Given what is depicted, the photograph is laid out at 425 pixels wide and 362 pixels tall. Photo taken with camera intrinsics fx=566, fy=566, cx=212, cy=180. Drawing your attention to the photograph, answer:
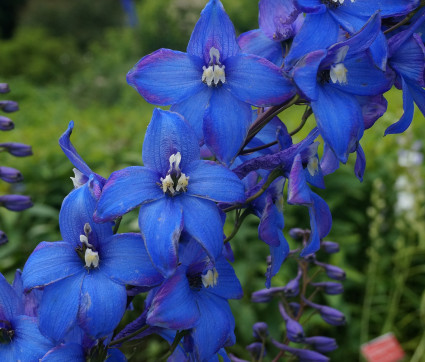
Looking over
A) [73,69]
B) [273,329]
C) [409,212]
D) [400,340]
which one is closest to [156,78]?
[273,329]

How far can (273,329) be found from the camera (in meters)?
2.57

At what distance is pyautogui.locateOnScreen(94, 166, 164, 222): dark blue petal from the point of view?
1.94 ft

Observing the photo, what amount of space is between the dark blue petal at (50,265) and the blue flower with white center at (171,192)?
0.07m

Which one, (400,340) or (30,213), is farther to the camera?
(400,340)

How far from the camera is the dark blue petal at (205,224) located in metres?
0.59

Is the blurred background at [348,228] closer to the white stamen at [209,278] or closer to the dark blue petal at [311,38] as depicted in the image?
the white stamen at [209,278]

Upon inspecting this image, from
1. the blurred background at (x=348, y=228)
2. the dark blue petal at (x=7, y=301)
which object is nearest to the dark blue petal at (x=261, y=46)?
the dark blue petal at (x=7, y=301)

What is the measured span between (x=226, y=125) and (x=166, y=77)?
91mm

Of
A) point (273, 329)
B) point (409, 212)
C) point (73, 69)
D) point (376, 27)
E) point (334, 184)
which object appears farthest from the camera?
point (73, 69)

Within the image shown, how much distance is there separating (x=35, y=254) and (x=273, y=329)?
2099mm

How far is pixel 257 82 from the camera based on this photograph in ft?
2.08

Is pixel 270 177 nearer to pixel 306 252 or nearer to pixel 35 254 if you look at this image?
pixel 306 252

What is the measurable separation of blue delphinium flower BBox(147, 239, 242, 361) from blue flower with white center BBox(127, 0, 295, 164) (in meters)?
0.13

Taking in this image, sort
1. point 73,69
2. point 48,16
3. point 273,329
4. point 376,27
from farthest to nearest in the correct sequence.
A: point 48,16 → point 73,69 → point 273,329 → point 376,27
